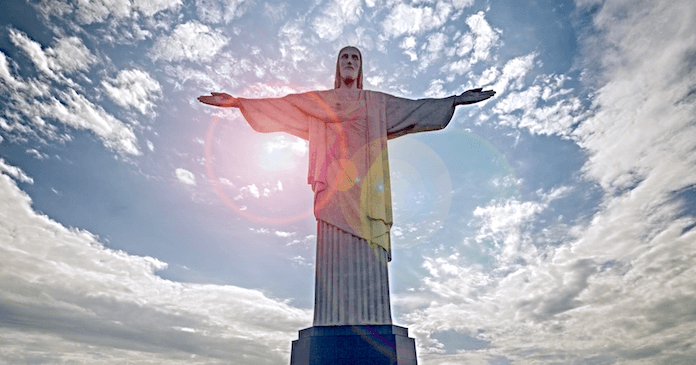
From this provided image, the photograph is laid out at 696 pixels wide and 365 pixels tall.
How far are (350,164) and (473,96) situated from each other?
305 cm

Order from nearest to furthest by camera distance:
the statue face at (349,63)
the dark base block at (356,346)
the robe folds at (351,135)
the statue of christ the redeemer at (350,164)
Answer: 1. the dark base block at (356,346)
2. the statue of christ the redeemer at (350,164)
3. the robe folds at (351,135)
4. the statue face at (349,63)

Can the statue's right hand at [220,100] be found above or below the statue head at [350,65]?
below

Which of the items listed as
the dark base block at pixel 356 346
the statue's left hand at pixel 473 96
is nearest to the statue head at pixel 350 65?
the statue's left hand at pixel 473 96

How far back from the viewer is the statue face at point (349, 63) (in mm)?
9039

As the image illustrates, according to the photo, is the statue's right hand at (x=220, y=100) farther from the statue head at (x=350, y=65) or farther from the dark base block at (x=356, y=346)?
the dark base block at (x=356, y=346)

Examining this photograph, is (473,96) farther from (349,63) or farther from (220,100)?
(220,100)

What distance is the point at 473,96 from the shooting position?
8617 millimetres

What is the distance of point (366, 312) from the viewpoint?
676cm

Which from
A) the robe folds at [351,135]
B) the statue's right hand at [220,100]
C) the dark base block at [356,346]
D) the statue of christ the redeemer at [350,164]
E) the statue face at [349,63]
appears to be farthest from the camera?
the statue face at [349,63]

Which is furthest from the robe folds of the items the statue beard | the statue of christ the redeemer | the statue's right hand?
the statue beard

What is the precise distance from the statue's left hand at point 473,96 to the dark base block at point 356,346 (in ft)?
15.8

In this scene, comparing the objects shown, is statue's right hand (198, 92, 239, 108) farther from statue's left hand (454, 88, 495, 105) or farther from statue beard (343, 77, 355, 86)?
statue's left hand (454, 88, 495, 105)

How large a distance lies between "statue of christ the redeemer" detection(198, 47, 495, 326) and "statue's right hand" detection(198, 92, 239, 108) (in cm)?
2

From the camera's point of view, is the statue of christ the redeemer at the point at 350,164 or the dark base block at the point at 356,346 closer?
the dark base block at the point at 356,346
